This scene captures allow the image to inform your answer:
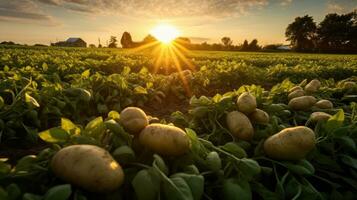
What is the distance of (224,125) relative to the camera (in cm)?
266

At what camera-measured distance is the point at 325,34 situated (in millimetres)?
70375

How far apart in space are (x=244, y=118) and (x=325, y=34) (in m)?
75.6

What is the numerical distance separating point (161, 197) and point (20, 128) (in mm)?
2189

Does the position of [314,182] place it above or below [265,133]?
below

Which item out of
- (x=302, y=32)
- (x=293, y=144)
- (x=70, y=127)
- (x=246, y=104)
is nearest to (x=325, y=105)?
(x=246, y=104)

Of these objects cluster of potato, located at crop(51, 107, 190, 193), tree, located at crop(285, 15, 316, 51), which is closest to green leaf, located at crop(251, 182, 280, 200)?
cluster of potato, located at crop(51, 107, 190, 193)

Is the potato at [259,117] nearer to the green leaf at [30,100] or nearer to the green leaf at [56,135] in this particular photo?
the green leaf at [56,135]

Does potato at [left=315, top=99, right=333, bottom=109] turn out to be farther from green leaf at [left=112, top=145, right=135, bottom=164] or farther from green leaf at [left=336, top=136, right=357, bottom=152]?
green leaf at [left=112, top=145, right=135, bottom=164]

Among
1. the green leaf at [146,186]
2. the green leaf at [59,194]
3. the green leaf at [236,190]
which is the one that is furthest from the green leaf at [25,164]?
the green leaf at [236,190]

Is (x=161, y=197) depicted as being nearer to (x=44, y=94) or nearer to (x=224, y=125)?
(x=224, y=125)

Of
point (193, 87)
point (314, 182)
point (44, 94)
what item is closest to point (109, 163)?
point (314, 182)

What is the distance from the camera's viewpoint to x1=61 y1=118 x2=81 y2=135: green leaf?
67.7 inches

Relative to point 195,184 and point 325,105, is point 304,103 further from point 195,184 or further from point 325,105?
point 195,184

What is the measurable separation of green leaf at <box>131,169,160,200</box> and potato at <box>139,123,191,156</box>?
0.26 m
